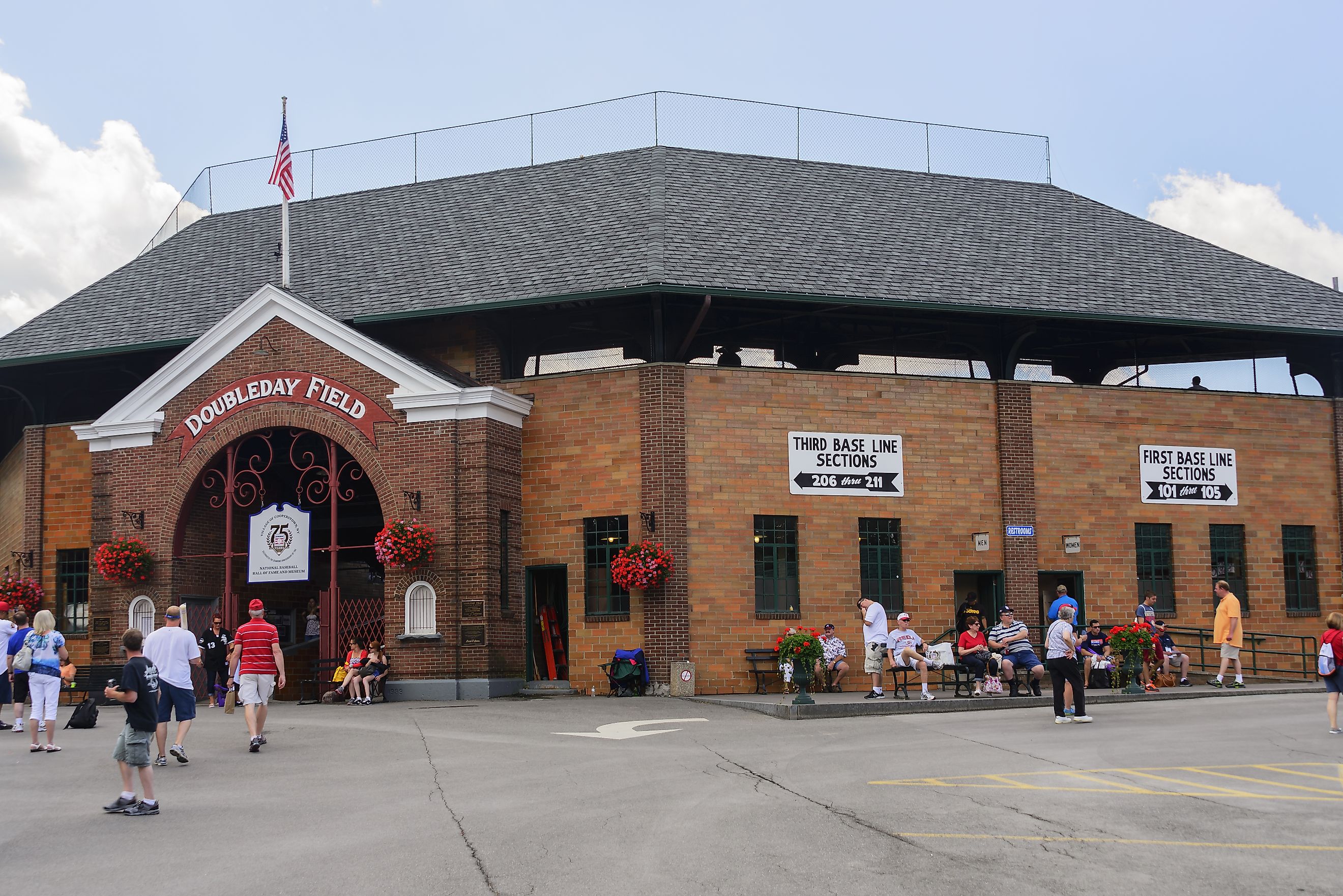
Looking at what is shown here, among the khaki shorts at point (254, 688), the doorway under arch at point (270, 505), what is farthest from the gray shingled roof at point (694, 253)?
the khaki shorts at point (254, 688)

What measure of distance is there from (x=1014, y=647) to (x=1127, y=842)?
35.2 ft

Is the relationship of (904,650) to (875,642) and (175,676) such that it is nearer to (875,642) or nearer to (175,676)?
(875,642)

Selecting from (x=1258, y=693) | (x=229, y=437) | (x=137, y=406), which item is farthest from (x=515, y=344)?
(x=1258, y=693)

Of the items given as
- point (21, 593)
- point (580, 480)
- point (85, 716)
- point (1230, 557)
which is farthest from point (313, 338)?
point (1230, 557)

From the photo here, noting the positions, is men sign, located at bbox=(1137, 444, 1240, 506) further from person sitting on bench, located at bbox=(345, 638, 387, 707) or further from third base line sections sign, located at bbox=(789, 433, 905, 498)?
person sitting on bench, located at bbox=(345, 638, 387, 707)

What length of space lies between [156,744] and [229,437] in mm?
11225

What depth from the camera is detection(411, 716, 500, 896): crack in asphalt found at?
8492 millimetres

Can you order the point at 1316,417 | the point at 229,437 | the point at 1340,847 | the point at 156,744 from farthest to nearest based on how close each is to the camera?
the point at 1316,417 < the point at 229,437 < the point at 156,744 < the point at 1340,847

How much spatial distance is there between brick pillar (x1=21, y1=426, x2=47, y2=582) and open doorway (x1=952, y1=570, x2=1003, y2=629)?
65.8ft

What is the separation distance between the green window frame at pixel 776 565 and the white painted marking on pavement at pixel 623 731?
5.83m

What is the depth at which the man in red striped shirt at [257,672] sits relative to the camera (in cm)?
1584

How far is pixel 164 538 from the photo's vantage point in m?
25.5

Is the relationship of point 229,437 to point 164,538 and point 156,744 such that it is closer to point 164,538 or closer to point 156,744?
point 164,538

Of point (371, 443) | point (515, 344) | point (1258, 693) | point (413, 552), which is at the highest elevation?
point (515, 344)
